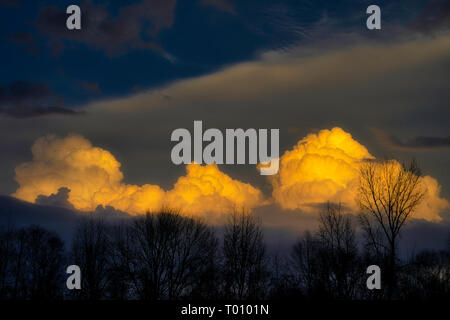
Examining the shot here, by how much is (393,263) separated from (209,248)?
30059 mm

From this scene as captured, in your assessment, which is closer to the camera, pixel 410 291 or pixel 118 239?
pixel 410 291

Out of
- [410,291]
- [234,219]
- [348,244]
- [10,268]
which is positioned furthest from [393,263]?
[10,268]

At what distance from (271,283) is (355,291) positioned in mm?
12361

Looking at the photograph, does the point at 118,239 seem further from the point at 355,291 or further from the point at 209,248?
the point at 355,291

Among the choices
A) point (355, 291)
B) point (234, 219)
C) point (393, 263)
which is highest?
point (234, 219)

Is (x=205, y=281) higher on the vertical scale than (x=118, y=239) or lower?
lower
